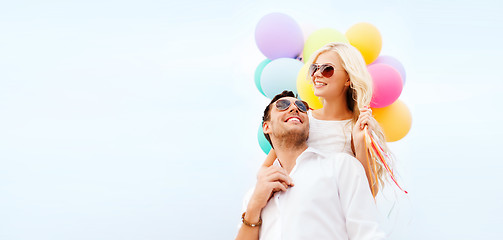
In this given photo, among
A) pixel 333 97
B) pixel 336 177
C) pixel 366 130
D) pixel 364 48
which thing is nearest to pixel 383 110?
pixel 364 48

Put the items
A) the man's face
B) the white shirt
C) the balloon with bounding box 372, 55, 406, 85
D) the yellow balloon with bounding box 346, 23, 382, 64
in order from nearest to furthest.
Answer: the white shirt
the man's face
the yellow balloon with bounding box 346, 23, 382, 64
the balloon with bounding box 372, 55, 406, 85

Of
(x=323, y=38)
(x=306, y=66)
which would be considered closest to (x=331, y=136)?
(x=306, y=66)

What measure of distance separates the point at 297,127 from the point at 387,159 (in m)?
0.51

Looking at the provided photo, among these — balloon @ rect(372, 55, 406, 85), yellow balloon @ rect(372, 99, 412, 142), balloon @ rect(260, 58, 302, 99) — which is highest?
balloon @ rect(260, 58, 302, 99)

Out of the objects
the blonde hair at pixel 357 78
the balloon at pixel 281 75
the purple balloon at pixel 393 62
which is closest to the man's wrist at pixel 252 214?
the blonde hair at pixel 357 78

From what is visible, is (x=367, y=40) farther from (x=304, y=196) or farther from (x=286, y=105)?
(x=304, y=196)

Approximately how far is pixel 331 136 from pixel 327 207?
1.73 ft

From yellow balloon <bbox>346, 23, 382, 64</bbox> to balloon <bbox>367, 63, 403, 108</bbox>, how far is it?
37 centimetres

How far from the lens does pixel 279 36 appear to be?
122 inches

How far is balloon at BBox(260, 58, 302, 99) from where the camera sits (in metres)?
2.93

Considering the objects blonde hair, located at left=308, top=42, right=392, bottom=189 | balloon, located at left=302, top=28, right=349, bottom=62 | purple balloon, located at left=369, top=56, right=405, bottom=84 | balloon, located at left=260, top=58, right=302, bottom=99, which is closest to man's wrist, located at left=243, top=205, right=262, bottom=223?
blonde hair, located at left=308, top=42, right=392, bottom=189

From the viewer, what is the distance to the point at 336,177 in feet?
5.29

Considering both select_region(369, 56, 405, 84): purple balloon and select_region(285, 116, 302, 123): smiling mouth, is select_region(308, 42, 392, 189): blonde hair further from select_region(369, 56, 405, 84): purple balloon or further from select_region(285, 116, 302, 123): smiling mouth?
select_region(369, 56, 405, 84): purple balloon

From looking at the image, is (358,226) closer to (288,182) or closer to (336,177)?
(336,177)
